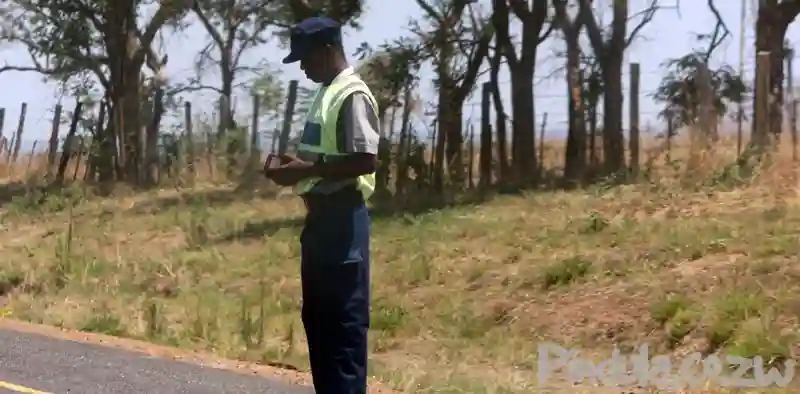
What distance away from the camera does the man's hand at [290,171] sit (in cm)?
416

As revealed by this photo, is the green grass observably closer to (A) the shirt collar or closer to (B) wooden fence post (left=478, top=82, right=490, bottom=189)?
(B) wooden fence post (left=478, top=82, right=490, bottom=189)

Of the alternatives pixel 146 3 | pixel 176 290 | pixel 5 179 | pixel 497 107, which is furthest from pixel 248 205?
pixel 5 179

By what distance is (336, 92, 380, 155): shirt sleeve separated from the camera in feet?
13.6

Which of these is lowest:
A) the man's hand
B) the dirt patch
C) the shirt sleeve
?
the dirt patch

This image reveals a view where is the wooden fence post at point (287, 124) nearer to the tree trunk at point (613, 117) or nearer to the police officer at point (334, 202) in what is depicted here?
the tree trunk at point (613, 117)

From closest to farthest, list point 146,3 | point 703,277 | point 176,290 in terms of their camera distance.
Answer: point 703,277
point 176,290
point 146,3

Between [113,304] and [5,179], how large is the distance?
1401 centimetres

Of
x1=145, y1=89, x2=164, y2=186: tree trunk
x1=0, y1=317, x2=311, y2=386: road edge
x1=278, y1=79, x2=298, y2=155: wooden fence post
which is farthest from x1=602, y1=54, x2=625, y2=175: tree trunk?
x1=145, y1=89, x2=164, y2=186: tree trunk

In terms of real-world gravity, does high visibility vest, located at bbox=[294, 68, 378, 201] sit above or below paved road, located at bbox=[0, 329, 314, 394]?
above

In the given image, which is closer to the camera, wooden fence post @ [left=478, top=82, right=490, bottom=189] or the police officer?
the police officer

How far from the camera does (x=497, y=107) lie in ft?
53.4

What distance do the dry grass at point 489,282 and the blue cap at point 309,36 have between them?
324 centimetres

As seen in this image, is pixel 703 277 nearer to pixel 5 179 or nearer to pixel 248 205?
pixel 248 205

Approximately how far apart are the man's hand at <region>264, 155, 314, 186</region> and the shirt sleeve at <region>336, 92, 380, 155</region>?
15cm
